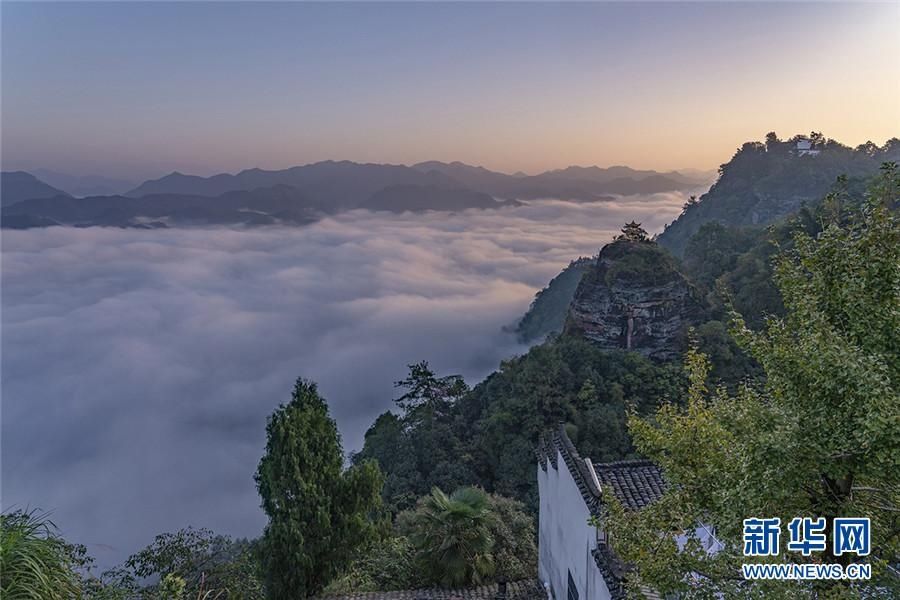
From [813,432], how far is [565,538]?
26.0 feet

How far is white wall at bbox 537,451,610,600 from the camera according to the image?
957 cm

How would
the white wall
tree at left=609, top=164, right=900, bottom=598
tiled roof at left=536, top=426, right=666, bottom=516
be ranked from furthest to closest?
1. tiled roof at left=536, top=426, right=666, bottom=516
2. the white wall
3. tree at left=609, top=164, right=900, bottom=598

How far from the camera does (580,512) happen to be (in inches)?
407

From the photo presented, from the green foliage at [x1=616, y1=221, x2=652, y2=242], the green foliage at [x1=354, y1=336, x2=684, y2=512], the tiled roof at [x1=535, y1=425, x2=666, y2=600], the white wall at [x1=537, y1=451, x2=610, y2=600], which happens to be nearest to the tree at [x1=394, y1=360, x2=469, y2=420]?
the green foliage at [x1=354, y1=336, x2=684, y2=512]

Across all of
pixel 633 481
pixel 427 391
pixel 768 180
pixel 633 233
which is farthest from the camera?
pixel 768 180

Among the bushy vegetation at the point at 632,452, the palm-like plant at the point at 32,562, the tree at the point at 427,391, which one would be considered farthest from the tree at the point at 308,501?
the tree at the point at 427,391

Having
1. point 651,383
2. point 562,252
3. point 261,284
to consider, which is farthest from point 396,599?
point 261,284

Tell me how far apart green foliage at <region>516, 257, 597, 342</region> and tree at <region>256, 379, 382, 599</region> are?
199 ft

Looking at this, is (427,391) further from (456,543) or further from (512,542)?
(456,543)

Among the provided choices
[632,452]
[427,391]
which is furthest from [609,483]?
[427,391]

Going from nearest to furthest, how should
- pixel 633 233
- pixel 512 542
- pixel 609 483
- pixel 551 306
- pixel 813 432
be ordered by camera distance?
1. pixel 813 432
2. pixel 609 483
3. pixel 512 542
4. pixel 633 233
5. pixel 551 306

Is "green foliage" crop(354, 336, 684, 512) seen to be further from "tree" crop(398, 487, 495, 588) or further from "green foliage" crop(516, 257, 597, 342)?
"green foliage" crop(516, 257, 597, 342)

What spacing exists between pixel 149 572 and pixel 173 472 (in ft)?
249

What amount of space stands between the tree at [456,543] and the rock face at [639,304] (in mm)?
24766
